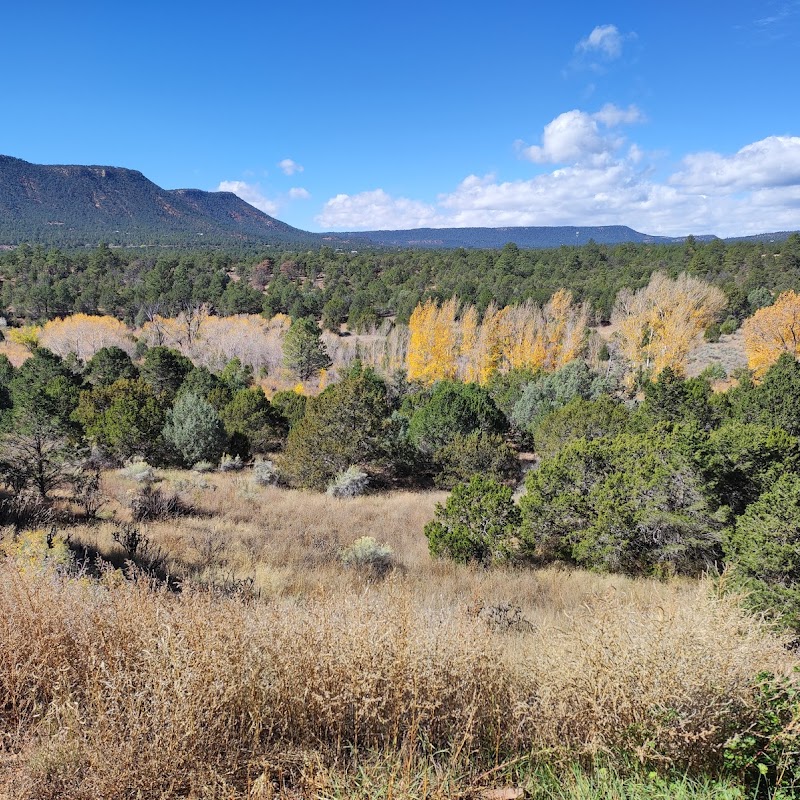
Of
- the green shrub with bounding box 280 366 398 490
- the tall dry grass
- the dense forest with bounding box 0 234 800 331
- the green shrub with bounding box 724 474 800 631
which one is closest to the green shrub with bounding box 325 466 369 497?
the green shrub with bounding box 280 366 398 490

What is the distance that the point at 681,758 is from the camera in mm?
2727

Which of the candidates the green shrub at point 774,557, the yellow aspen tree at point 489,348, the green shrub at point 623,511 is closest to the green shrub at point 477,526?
the green shrub at point 623,511

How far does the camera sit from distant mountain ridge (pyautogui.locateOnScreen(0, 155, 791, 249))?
417 ft

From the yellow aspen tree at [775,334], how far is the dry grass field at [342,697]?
31433 millimetres

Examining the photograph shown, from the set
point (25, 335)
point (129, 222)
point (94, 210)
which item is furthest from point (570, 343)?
point (94, 210)

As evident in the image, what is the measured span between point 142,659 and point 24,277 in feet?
270

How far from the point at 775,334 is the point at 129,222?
169677mm

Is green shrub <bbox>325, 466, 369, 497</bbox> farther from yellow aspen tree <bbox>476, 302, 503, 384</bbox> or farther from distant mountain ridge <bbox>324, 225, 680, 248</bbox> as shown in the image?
distant mountain ridge <bbox>324, 225, 680, 248</bbox>

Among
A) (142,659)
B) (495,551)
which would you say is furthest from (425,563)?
(142,659)

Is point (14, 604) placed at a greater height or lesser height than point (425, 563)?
A: greater

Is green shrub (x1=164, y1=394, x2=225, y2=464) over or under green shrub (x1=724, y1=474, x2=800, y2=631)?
under

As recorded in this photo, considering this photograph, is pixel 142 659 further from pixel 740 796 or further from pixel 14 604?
pixel 740 796

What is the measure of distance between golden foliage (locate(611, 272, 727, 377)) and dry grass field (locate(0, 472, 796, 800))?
3564cm

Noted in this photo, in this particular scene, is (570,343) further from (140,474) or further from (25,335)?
(25,335)
